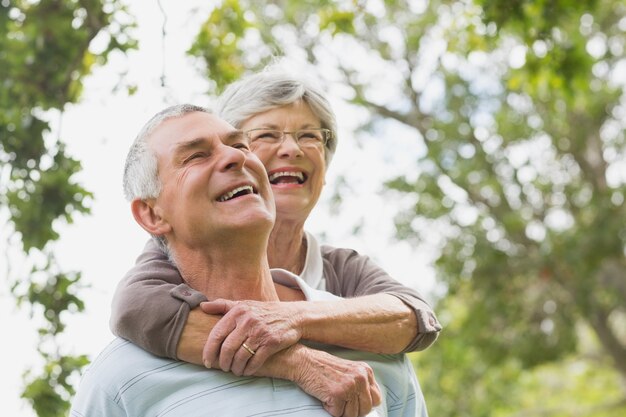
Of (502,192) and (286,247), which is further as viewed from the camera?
(502,192)

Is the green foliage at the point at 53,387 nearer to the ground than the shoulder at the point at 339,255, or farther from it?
nearer to the ground

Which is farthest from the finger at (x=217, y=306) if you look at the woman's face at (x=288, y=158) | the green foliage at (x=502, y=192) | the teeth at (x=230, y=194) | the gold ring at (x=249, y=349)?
the green foliage at (x=502, y=192)

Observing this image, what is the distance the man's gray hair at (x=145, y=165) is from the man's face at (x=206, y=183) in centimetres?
2

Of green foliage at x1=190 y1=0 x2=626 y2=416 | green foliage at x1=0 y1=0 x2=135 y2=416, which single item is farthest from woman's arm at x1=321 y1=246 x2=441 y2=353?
green foliage at x1=190 y1=0 x2=626 y2=416

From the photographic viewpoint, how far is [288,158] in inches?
92.8

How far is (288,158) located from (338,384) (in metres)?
0.82

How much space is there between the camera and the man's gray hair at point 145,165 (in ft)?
6.28

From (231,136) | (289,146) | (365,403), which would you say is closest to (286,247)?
(289,146)

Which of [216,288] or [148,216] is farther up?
[148,216]

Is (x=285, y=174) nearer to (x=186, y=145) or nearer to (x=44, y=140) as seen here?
(x=186, y=145)

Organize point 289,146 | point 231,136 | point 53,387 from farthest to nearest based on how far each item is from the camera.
→ point 53,387 < point 289,146 < point 231,136

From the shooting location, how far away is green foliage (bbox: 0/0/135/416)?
334 centimetres

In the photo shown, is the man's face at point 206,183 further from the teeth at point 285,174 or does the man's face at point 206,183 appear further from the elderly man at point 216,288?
the teeth at point 285,174

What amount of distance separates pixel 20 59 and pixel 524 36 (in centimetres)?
215
